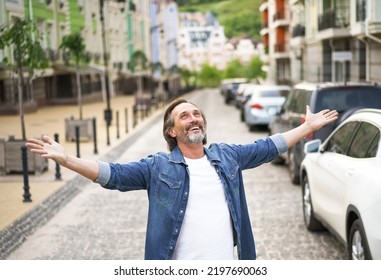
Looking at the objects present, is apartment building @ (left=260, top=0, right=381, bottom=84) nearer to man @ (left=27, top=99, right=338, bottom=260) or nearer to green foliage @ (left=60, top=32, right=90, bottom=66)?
green foliage @ (left=60, top=32, right=90, bottom=66)

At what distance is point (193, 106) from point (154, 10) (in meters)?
80.8

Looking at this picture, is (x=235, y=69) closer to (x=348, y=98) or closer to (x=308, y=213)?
(x=348, y=98)

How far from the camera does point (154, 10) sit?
8312 cm

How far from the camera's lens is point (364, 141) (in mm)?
5914

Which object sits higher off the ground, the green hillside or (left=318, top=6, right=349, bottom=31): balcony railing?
the green hillside

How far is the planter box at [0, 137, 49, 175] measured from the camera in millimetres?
11828

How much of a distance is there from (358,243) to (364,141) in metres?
0.88

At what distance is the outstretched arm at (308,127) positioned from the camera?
384 cm

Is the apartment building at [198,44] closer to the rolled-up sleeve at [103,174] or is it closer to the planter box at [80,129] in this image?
the planter box at [80,129]

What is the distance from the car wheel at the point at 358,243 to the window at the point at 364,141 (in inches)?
21.2

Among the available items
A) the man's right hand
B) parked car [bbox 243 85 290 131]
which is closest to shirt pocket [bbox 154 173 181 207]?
the man's right hand

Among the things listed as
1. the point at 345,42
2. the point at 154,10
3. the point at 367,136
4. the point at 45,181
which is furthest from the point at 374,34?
the point at 154,10

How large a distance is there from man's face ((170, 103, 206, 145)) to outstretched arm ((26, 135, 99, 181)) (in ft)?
1.39

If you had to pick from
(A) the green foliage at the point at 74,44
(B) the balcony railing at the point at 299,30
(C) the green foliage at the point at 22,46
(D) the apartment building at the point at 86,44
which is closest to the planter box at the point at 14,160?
(C) the green foliage at the point at 22,46
